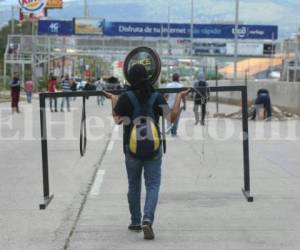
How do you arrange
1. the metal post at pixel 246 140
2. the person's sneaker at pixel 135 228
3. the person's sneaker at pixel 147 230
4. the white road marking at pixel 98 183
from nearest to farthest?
the person's sneaker at pixel 147 230 → the person's sneaker at pixel 135 228 → the metal post at pixel 246 140 → the white road marking at pixel 98 183

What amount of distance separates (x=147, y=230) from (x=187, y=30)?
63.0 meters

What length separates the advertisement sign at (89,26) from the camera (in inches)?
2660

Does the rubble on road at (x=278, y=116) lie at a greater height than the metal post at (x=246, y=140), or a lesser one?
lesser

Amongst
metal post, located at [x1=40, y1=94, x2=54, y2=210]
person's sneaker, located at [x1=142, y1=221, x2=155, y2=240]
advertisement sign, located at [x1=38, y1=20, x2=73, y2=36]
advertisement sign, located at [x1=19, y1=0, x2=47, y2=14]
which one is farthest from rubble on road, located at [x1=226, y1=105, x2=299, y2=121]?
advertisement sign, located at [x1=38, y1=20, x2=73, y2=36]

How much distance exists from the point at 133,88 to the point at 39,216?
211cm

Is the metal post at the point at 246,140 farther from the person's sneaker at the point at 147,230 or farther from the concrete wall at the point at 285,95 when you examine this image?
the concrete wall at the point at 285,95

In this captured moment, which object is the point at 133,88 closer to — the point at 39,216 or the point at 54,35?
the point at 39,216

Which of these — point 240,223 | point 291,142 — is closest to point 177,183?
point 240,223

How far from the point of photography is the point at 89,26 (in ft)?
223

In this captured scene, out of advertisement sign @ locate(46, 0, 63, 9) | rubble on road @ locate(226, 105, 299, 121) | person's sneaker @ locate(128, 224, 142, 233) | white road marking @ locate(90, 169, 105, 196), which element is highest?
advertisement sign @ locate(46, 0, 63, 9)

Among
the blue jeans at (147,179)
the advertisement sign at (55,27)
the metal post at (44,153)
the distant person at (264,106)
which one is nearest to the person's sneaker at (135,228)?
the blue jeans at (147,179)

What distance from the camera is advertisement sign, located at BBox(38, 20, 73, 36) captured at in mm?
66438

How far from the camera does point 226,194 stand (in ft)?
31.3

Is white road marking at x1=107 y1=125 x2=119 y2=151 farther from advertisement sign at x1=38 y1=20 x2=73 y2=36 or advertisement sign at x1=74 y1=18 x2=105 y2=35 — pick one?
advertisement sign at x1=74 y1=18 x2=105 y2=35
